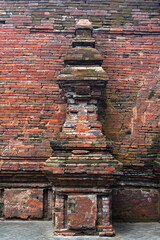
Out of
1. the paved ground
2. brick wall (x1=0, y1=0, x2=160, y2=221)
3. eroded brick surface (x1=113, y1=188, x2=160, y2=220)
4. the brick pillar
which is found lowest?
the paved ground

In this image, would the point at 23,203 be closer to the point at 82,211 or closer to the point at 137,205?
the point at 82,211

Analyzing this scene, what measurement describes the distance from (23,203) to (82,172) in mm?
2095

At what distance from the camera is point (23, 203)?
7.15 metres

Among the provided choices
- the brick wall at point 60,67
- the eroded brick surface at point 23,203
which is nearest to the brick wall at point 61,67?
the brick wall at point 60,67

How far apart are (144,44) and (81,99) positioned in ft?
9.14

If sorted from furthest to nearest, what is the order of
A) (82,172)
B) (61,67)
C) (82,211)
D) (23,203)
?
1. (61,67)
2. (23,203)
3. (82,211)
4. (82,172)

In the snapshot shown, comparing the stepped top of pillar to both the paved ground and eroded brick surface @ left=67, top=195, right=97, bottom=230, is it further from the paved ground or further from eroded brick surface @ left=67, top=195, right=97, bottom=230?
the paved ground

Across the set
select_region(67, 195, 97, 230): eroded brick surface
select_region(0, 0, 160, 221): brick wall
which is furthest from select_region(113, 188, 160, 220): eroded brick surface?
select_region(67, 195, 97, 230): eroded brick surface

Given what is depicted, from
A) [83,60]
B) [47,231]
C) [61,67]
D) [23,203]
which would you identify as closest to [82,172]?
[47,231]

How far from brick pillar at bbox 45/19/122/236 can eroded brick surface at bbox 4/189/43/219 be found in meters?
0.97

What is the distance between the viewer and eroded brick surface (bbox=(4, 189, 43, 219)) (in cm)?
712

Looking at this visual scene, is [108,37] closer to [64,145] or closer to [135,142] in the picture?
[135,142]

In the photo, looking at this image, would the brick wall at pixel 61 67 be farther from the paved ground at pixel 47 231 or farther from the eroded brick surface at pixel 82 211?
the eroded brick surface at pixel 82 211

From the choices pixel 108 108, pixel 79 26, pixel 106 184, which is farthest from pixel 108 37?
pixel 106 184
